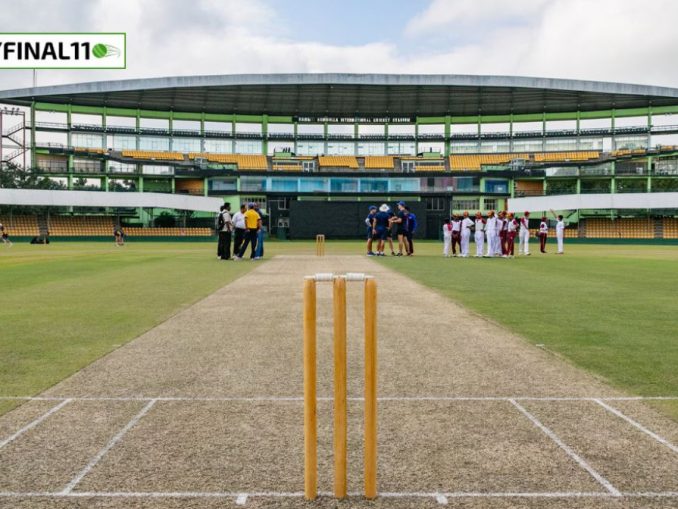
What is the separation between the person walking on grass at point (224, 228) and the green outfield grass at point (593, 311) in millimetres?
7776

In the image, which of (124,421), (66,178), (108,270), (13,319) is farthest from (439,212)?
(124,421)

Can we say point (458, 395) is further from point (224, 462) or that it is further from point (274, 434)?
point (224, 462)

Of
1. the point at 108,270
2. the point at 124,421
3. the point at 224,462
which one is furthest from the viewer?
the point at 108,270

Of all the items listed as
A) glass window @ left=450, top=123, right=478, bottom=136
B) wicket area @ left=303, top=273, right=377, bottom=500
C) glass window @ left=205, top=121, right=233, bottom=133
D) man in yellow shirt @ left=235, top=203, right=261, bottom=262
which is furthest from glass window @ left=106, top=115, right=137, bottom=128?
wicket area @ left=303, top=273, right=377, bottom=500

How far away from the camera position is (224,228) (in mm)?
26109

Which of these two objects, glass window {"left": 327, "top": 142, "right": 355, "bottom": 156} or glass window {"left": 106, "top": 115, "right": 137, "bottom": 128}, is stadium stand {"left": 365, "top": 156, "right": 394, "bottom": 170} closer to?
glass window {"left": 327, "top": 142, "right": 355, "bottom": 156}

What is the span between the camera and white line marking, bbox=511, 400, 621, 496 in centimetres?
406

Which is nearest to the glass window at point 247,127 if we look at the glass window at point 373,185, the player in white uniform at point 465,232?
the glass window at point 373,185

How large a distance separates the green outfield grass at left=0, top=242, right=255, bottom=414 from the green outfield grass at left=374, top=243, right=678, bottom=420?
18.7ft

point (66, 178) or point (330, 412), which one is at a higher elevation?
point (66, 178)

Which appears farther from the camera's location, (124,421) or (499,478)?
(124,421)

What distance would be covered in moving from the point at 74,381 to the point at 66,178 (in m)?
79.5

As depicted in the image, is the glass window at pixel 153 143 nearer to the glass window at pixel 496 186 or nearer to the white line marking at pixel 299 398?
the glass window at pixel 496 186

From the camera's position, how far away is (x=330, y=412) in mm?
5641
